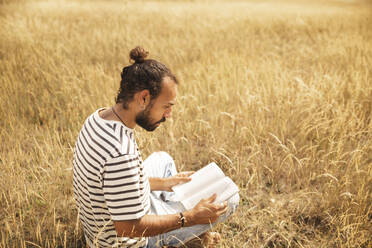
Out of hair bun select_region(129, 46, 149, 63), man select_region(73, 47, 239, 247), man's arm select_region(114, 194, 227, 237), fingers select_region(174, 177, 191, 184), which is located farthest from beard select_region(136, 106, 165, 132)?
fingers select_region(174, 177, 191, 184)

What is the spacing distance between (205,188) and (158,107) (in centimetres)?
74

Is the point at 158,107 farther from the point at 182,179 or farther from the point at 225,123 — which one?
the point at 225,123

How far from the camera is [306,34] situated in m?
6.96

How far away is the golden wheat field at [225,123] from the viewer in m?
2.07

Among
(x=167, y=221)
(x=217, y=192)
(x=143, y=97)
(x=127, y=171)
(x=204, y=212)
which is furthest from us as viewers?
(x=217, y=192)

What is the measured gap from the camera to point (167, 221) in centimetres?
156

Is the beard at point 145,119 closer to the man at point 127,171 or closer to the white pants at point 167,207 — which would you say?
the man at point 127,171

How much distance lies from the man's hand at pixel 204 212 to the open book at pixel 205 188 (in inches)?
3.9

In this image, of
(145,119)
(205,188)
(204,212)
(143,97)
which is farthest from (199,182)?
(143,97)

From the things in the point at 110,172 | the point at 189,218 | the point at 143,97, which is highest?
the point at 143,97

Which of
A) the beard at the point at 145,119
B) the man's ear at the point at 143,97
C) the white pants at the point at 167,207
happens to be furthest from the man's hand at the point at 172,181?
the man's ear at the point at 143,97

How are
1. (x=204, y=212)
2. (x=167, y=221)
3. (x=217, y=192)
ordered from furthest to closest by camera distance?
(x=217, y=192) < (x=204, y=212) < (x=167, y=221)

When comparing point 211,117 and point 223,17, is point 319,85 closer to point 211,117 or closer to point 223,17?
point 211,117

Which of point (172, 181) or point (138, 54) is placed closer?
point (138, 54)
